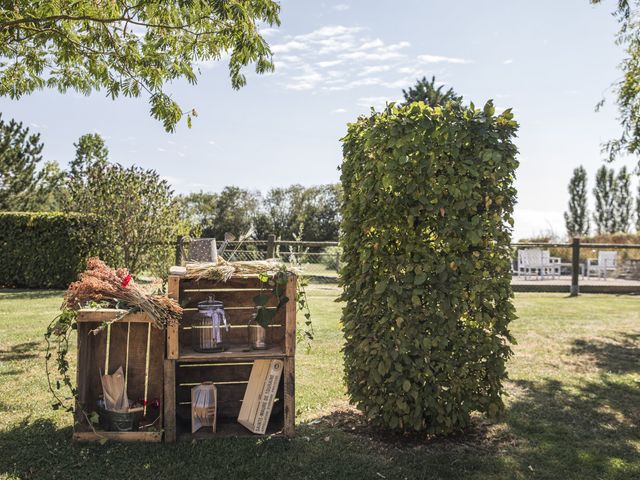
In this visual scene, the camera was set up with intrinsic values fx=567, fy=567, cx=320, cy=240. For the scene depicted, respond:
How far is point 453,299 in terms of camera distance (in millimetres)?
3672

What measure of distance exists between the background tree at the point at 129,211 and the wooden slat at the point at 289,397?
8.22 m

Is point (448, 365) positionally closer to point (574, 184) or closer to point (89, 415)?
point (89, 415)

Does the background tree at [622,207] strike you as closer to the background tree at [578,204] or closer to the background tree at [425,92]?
the background tree at [578,204]

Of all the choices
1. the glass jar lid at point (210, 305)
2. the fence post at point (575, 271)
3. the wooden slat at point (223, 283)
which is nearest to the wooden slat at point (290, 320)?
the wooden slat at point (223, 283)

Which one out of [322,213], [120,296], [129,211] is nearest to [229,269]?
[120,296]

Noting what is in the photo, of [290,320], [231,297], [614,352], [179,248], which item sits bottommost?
[614,352]

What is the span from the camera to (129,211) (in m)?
11.5

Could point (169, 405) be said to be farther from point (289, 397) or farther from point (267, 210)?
point (267, 210)

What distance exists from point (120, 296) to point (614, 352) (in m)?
5.91

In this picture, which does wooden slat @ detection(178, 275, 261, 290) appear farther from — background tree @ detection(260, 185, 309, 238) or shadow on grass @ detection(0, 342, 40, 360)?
background tree @ detection(260, 185, 309, 238)

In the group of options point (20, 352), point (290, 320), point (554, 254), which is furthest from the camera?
point (554, 254)

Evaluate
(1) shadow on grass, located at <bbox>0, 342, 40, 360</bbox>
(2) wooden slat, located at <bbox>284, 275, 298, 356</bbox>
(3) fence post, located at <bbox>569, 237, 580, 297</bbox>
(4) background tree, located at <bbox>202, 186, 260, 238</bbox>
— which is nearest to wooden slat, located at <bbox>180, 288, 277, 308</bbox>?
(2) wooden slat, located at <bbox>284, 275, 298, 356</bbox>

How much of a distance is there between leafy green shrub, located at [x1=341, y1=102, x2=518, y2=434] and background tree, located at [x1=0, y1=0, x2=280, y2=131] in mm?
2644

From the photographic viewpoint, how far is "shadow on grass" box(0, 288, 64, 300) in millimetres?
11539
